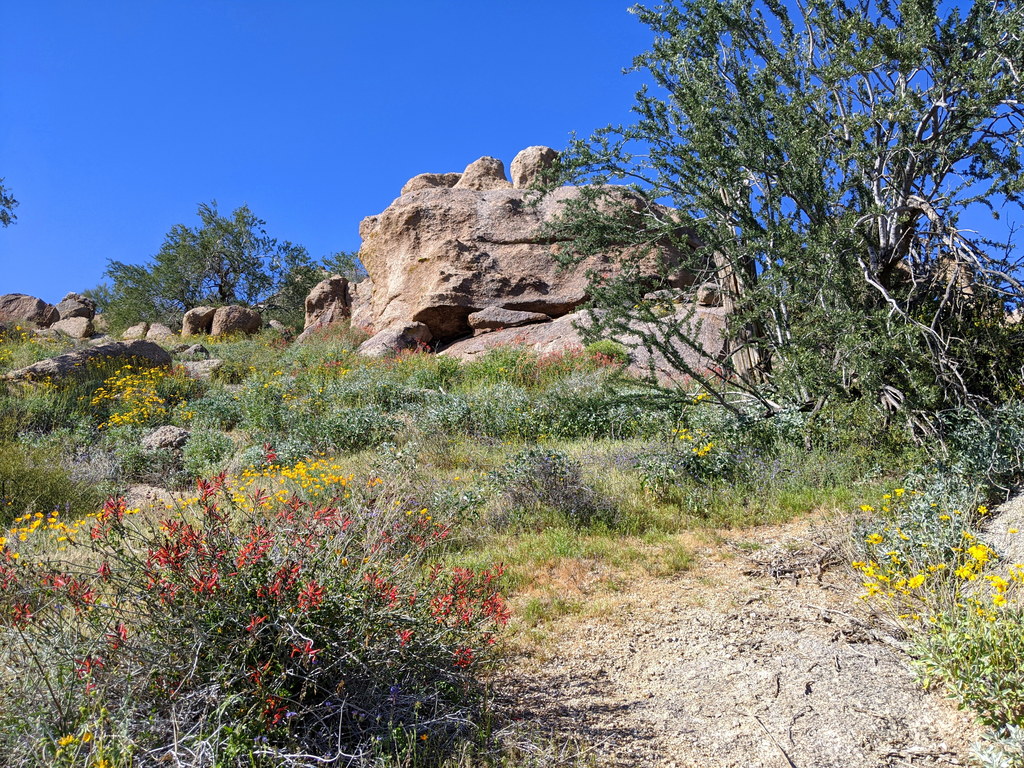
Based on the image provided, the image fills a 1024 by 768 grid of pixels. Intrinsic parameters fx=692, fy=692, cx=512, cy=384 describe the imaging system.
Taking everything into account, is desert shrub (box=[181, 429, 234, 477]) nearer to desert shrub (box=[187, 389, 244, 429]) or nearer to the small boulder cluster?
desert shrub (box=[187, 389, 244, 429])

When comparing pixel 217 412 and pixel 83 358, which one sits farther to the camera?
pixel 83 358

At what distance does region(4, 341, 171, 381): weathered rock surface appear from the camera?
11789 millimetres

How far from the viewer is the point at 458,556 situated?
17.1ft

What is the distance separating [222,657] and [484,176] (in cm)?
1842

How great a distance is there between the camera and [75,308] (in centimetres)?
2856

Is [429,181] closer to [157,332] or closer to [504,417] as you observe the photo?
[157,332]

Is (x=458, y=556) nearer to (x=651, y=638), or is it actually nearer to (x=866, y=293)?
(x=651, y=638)

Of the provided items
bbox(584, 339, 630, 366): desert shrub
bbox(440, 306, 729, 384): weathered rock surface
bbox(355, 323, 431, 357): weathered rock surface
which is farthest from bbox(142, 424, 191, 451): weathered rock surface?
bbox(584, 339, 630, 366): desert shrub

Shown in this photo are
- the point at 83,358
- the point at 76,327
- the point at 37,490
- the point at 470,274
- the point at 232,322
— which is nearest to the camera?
the point at 37,490

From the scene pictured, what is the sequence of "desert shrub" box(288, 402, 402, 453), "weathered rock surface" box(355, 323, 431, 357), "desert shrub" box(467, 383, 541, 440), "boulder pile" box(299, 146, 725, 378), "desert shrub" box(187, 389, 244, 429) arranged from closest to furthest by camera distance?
"desert shrub" box(288, 402, 402, 453) < "desert shrub" box(467, 383, 541, 440) < "desert shrub" box(187, 389, 244, 429) < "weathered rock surface" box(355, 323, 431, 357) < "boulder pile" box(299, 146, 725, 378)

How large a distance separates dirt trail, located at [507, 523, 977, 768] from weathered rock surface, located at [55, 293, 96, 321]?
30.3 meters

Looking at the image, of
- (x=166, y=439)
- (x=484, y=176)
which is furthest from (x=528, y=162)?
(x=166, y=439)

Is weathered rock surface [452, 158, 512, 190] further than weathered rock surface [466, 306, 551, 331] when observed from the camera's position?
Yes

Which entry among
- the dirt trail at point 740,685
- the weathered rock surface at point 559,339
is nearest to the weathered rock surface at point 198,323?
the weathered rock surface at point 559,339
